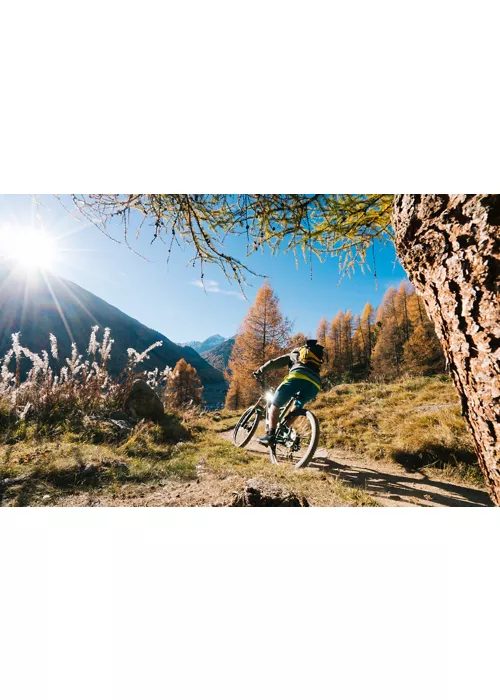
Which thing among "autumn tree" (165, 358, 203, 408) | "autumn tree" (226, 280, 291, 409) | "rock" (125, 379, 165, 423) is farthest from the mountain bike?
"rock" (125, 379, 165, 423)

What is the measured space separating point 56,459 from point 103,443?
0.37m

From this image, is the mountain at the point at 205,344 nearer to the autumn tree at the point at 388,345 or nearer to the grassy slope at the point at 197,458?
the grassy slope at the point at 197,458

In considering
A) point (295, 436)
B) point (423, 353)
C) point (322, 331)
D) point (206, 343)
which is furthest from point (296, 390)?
point (423, 353)

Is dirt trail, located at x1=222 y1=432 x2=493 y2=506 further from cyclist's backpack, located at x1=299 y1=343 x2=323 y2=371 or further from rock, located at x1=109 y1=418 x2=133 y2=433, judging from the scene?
rock, located at x1=109 y1=418 x2=133 y2=433

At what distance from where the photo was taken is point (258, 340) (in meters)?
2.71

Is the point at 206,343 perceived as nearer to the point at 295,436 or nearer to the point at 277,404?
the point at 277,404

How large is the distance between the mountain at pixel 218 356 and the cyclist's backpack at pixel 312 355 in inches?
37.0

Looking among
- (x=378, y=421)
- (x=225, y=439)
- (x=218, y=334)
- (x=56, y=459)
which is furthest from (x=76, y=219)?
(x=378, y=421)

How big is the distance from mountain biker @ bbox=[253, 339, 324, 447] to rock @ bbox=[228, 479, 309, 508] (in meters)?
0.63

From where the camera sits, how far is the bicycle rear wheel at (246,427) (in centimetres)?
265

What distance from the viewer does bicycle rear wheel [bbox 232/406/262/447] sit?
265 cm
